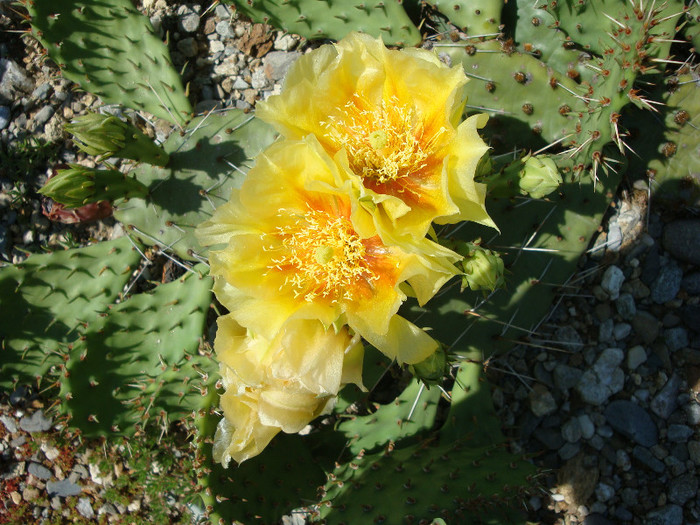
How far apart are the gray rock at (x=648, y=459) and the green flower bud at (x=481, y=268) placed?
1225mm

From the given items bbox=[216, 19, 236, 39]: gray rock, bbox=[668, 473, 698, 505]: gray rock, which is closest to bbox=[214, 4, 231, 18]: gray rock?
bbox=[216, 19, 236, 39]: gray rock

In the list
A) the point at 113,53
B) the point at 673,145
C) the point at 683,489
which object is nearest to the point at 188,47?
the point at 113,53

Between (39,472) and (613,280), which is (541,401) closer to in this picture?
(613,280)

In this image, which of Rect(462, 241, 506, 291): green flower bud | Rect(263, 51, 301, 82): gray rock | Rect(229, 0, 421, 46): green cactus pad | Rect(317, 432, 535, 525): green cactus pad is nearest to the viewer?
Rect(462, 241, 506, 291): green flower bud

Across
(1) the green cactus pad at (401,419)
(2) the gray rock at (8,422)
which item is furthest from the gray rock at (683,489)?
(2) the gray rock at (8,422)

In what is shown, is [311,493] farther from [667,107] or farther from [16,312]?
[667,107]

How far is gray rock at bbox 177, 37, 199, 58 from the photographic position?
245cm

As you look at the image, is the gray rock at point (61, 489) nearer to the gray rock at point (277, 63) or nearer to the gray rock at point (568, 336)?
the gray rock at point (277, 63)

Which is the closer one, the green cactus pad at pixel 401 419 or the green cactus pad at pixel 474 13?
the green cactus pad at pixel 474 13

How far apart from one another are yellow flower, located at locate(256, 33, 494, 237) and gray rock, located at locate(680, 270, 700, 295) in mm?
1348

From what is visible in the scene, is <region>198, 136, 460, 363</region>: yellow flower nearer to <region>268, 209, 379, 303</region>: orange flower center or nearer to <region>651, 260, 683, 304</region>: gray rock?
<region>268, 209, 379, 303</region>: orange flower center

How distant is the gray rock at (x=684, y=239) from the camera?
6.98ft

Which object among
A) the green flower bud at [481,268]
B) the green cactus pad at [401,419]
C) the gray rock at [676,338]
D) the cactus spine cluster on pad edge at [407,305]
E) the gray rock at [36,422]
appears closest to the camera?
the green flower bud at [481,268]

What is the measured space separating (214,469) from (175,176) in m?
0.93
